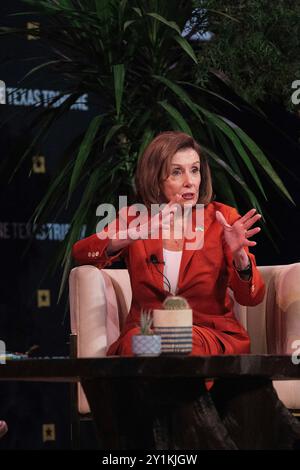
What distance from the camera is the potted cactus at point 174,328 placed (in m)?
2.36

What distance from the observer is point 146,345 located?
2.28 meters

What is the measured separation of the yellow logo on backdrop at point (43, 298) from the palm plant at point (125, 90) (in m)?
0.85

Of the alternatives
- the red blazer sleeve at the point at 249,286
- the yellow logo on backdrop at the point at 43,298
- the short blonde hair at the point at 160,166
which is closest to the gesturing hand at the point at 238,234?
the red blazer sleeve at the point at 249,286

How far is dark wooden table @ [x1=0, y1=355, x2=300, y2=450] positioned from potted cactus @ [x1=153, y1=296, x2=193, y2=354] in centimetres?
10

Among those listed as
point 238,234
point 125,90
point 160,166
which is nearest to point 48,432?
point 125,90

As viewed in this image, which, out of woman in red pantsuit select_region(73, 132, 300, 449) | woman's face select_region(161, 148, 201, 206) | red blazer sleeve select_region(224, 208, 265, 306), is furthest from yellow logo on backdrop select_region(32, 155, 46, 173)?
red blazer sleeve select_region(224, 208, 265, 306)

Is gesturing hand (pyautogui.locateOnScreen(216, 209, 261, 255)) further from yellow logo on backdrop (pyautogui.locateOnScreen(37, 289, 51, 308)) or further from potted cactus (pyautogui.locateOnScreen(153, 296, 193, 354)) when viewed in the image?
yellow logo on backdrop (pyautogui.locateOnScreen(37, 289, 51, 308))

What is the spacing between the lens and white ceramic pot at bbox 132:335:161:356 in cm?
228

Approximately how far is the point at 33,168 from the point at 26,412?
1.28 metres

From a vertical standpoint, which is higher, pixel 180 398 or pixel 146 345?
pixel 146 345

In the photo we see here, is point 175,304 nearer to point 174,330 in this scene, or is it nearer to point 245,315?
point 174,330

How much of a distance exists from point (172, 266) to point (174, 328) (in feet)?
2.33
